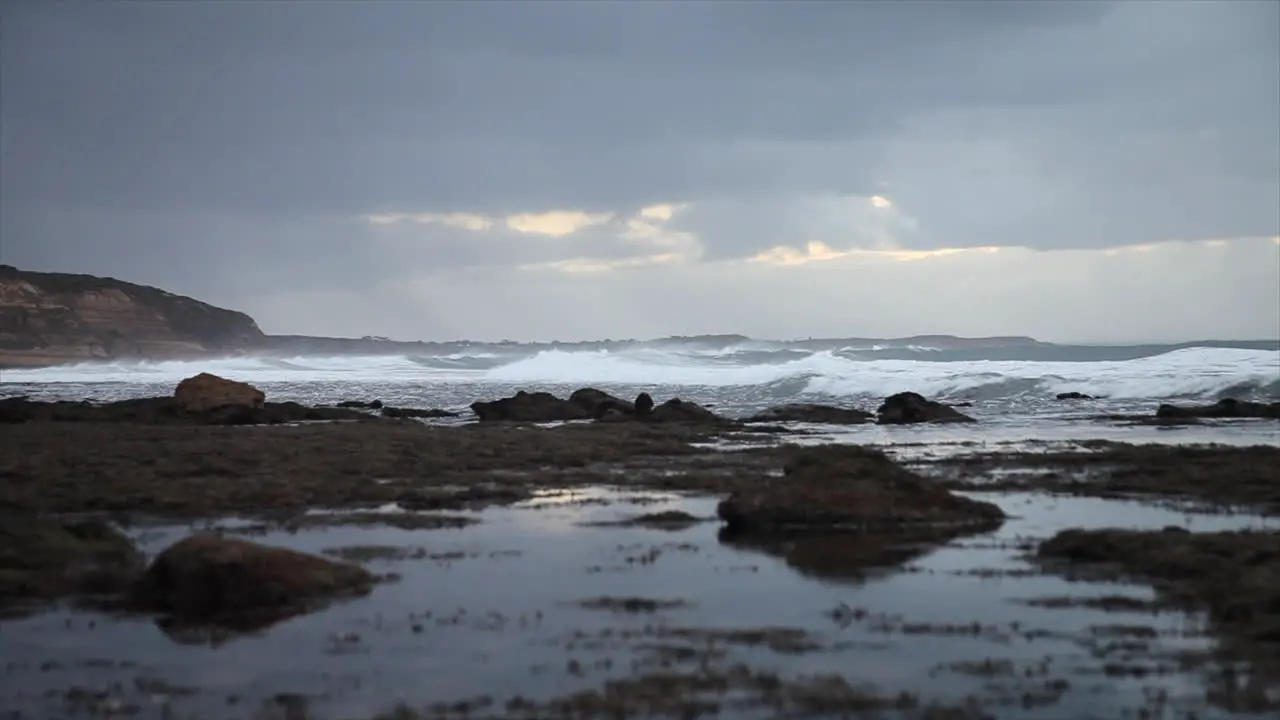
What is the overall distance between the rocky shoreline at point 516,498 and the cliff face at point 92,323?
285 ft

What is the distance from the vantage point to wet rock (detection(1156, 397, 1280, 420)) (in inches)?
1543

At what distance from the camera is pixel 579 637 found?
10.1 meters

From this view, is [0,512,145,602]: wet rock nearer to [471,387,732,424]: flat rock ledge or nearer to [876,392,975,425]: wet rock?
[471,387,732,424]: flat rock ledge

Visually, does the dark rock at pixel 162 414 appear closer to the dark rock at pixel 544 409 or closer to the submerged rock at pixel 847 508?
the dark rock at pixel 544 409

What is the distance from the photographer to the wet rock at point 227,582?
11.6 metres

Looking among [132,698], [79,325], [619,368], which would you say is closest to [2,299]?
[79,325]

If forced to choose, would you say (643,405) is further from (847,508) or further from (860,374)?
(860,374)

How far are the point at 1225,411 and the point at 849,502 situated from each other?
28.4 metres

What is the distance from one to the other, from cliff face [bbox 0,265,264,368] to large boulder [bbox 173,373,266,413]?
250 feet

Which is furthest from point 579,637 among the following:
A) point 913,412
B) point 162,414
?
point 162,414

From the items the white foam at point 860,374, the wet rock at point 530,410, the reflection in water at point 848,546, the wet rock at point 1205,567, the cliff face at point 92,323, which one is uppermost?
the cliff face at point 92,323

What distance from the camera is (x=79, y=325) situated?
123750 mm

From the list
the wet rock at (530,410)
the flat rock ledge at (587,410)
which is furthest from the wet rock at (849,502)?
the wet rock at (530,410)

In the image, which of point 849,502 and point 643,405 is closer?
point 849,502
